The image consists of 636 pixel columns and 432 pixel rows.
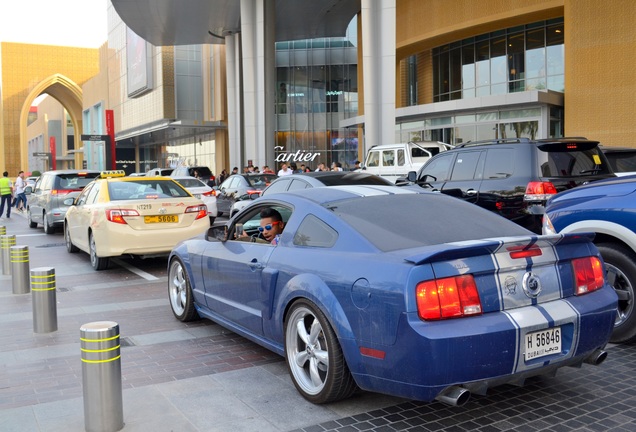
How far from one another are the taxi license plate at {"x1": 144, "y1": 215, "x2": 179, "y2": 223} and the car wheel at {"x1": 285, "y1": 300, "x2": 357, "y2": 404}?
610 centimetres

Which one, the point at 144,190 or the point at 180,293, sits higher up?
the point at 144,190

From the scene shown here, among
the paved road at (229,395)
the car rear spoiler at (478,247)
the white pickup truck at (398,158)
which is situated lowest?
the paved road at (229,395)

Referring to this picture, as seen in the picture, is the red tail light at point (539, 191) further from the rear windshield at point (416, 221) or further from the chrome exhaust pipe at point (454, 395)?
the chrome exhaust pipe at point (454, 395)

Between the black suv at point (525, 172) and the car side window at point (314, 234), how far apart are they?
4.85 metres

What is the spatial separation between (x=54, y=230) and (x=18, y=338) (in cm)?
1289

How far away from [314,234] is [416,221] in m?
0.78

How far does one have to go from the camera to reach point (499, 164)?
9750mm

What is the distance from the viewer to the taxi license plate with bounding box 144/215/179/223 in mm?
10062

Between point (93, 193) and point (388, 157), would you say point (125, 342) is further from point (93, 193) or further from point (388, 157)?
point (388, 157)

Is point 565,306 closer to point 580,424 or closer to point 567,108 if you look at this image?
point 580,424

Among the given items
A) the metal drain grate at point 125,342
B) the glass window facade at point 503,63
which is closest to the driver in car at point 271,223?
the metal drain grate at point 125,342

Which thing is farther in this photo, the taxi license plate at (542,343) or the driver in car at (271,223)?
the driver in car at (271,223)

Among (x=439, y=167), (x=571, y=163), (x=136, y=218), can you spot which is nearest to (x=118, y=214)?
(x=136, y=218)

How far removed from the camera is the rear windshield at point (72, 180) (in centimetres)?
1659
